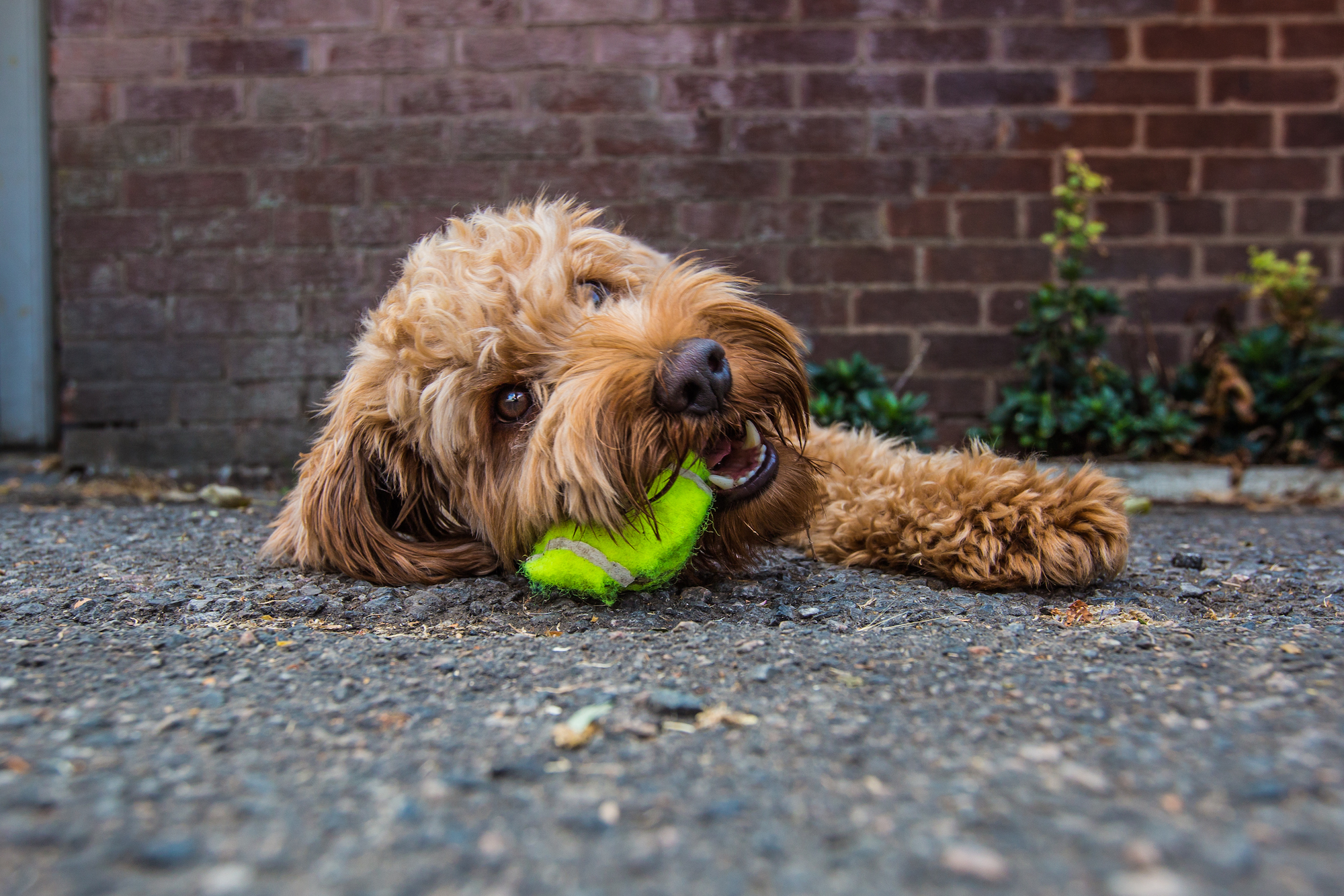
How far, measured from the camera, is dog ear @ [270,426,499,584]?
266 cm

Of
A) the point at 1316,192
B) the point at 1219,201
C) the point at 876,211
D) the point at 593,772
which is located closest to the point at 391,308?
the point at 593,772

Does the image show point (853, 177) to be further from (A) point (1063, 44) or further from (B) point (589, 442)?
(B) point (589, 442)

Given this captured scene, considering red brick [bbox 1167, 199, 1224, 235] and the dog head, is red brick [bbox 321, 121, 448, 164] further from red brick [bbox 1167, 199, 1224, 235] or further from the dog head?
red brick [bbox 1167, 199, 1224, 235]

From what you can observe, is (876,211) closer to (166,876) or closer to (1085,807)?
(1085,807)

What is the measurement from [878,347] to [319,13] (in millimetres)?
3991

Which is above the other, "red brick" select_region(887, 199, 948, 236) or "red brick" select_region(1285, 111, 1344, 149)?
"red brick" select_region(1285, 111, 1344, 149)

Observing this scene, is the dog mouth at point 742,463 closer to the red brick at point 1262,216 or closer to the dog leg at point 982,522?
the dog leg at point 982,522

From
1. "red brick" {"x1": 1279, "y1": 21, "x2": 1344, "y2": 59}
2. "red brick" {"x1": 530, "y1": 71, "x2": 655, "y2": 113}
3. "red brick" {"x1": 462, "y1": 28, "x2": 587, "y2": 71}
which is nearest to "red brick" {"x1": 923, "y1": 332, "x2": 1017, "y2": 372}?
"red brick" {"x1": 530, "y1": 71, "x2": 655, "y2": 113}

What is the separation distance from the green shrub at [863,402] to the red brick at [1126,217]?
65.8 inches

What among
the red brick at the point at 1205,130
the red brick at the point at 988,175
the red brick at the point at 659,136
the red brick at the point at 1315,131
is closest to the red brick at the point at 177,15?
the red brick at the point at 659,136

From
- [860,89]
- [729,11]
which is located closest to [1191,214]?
[860,89]

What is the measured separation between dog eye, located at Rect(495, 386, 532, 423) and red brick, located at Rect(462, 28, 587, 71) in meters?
3.69

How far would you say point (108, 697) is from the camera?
69.1 inches

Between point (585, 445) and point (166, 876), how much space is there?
1.27 m
